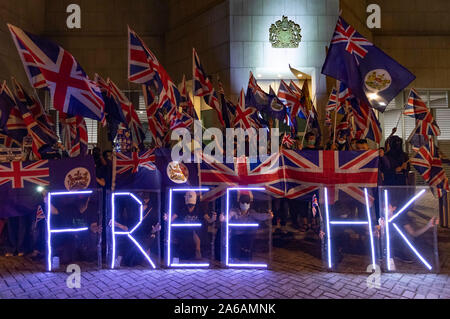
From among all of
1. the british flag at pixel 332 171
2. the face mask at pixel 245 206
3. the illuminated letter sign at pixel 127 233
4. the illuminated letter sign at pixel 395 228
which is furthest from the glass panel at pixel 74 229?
the illuminated letter sign at pixel 395 228

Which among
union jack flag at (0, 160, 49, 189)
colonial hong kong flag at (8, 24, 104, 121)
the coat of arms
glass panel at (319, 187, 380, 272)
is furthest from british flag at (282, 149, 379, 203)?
the coat of arms

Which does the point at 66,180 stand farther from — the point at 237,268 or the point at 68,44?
the point at 68,44

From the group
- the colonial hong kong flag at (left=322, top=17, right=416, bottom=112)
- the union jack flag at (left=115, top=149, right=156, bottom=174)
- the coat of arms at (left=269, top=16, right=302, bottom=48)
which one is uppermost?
the coat of arms at (left=269, top=16, right=302, bottom=48)

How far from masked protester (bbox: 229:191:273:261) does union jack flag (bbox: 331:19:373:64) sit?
3734 mm

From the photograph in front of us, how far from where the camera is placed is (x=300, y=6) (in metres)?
13.0

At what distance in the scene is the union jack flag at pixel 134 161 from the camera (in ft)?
22.2

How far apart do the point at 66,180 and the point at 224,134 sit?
4.47 m

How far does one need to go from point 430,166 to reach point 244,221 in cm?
471

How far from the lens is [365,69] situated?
6242 mm

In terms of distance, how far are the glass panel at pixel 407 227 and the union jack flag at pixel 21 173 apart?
6901mm

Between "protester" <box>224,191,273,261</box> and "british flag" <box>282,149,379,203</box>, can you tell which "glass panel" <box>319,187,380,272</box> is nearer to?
"british flag" <box>282,149,379,203</box>

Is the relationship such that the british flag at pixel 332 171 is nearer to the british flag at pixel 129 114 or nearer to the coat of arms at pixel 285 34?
the british flag at pixel 129 114

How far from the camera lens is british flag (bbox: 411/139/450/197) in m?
7.00
